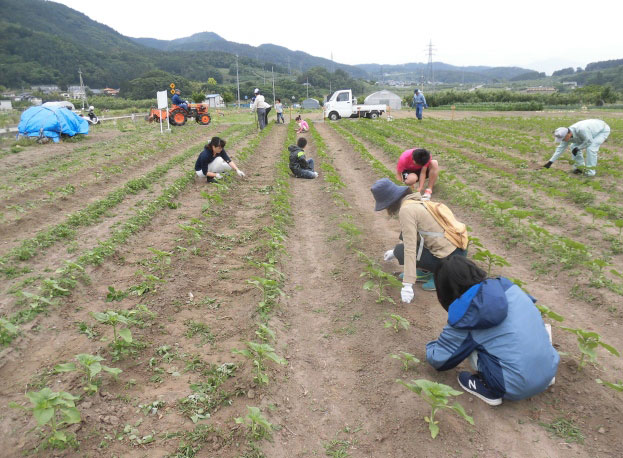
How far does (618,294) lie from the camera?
4.17 meters

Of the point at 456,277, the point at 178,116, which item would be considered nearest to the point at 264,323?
the point at 456,277

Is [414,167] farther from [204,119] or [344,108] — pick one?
[344,108]

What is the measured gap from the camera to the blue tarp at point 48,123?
14.6m

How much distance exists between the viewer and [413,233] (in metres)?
3.86

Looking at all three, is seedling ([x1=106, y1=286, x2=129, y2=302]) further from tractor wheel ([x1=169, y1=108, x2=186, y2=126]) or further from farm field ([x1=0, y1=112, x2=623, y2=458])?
tractor wheel ([x1=169, y1=108, x2=186, y2=126])

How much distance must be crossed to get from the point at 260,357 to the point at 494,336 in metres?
1.69

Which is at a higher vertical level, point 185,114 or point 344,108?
point 344,108

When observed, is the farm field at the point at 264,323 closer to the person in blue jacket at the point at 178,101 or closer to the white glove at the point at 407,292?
the white glove at the point at 407,292

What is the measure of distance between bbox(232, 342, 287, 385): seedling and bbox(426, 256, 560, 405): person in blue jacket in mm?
1231

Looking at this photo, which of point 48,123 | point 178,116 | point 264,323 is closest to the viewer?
point 264,323

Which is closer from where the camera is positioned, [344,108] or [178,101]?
[178,101]

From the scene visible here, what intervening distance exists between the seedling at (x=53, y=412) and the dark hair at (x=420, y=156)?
204 inches

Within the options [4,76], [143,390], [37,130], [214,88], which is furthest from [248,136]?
[4,76]

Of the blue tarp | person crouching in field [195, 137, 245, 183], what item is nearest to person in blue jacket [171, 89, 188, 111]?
the blue tarp
